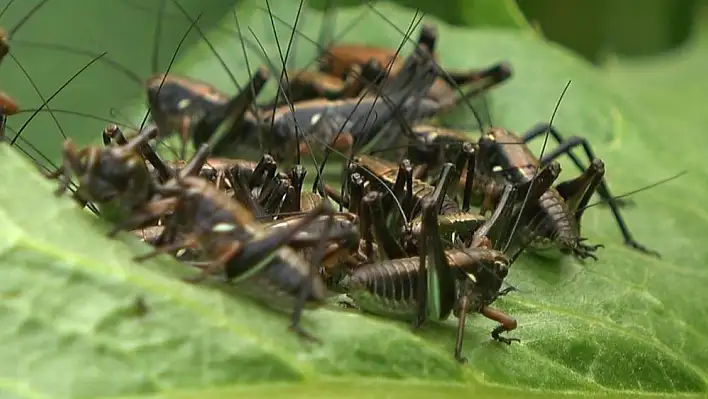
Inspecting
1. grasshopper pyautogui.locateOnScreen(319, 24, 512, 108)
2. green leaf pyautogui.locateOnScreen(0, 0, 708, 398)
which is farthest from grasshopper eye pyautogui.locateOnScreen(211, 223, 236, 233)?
grasshopper pyautogui.locateOnScreen(319, 24, 512, 108)

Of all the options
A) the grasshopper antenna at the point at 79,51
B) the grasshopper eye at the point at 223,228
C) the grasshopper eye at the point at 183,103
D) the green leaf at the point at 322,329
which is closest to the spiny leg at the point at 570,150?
the green leaf at the point at 322,329

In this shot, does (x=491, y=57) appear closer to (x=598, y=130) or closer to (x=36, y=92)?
(x=598, y=130)

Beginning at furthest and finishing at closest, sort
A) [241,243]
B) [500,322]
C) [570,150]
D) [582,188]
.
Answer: [570,150], [582,188], [500,322], [241,243]

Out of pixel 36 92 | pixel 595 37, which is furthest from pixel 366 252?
pixel 595 37

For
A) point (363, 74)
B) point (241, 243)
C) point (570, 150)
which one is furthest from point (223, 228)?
point (363, 74)

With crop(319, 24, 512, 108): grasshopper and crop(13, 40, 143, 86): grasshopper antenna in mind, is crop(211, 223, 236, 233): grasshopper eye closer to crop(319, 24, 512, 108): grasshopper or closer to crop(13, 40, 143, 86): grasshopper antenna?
crop(319, 24, 512, 108): grasshopper

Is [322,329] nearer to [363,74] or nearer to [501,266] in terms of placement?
[501,266]

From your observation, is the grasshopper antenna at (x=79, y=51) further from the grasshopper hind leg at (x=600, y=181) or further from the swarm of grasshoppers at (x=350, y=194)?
the grasshopper hind leg at (x=600, y=181)
